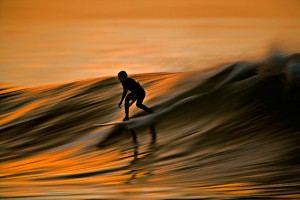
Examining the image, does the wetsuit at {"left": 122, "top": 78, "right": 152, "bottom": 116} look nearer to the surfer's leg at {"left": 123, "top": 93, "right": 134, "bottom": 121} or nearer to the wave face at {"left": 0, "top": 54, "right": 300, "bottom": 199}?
the surfer's leg at {"left": 123, "top": 93, "right": 134, "bottom": 121}

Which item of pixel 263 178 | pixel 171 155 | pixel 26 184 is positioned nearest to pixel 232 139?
pixel 171 155

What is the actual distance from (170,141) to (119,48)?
92.7 feet

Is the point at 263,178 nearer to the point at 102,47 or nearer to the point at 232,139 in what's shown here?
the point at 232,139

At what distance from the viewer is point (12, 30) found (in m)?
54.6

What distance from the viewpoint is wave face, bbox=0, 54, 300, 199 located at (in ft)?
30.6

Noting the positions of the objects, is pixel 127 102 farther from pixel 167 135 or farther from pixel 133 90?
pixel 167 135

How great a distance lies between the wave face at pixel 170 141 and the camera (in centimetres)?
932

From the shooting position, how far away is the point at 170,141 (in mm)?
12227

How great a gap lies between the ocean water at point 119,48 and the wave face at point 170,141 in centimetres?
125

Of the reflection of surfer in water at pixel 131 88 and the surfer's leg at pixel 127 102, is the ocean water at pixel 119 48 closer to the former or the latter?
the reflection of surfer in water at pixel 131 88

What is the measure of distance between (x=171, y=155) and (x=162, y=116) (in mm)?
2470

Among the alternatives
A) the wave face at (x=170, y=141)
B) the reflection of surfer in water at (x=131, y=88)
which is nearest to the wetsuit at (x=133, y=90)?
the reflection of surfer in water at (x=131, y=88)

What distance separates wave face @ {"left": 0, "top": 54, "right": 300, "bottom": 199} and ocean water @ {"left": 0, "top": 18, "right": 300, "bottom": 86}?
1253 mm

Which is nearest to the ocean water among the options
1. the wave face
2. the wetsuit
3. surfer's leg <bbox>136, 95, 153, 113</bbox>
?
the wave face
